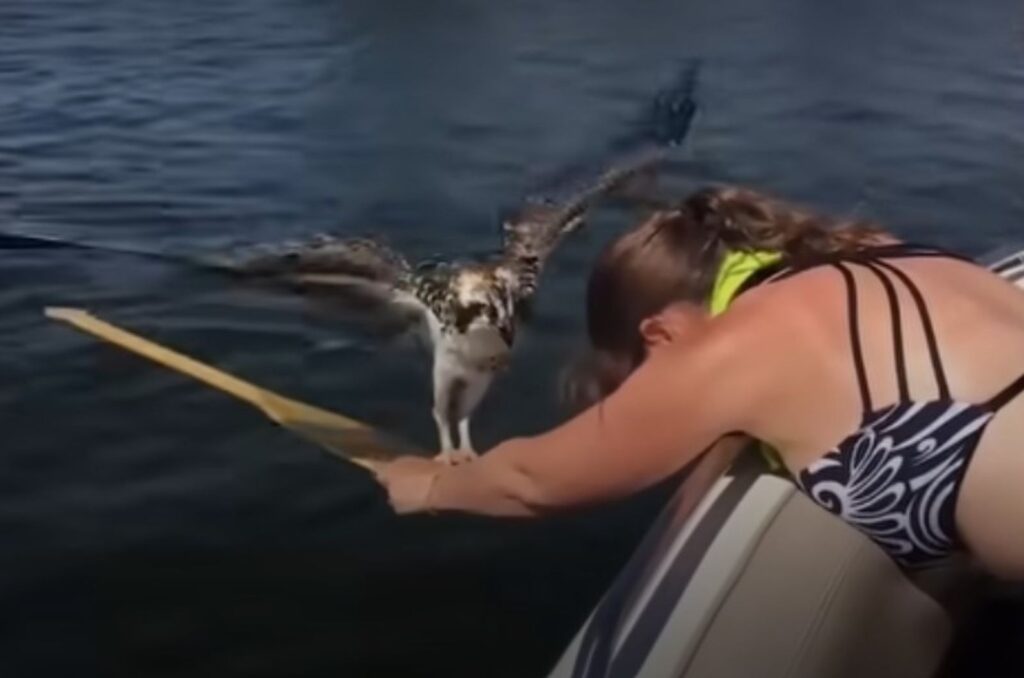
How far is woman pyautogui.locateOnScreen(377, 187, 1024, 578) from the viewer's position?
6.23ft

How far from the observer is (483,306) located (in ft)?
11.3

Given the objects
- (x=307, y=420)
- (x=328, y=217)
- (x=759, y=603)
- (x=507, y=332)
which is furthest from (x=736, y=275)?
(x=328, y=217)

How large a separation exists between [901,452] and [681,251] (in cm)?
37

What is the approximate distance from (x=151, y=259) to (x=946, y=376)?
3.58 m

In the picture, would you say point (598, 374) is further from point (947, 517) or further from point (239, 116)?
point (239, 116)

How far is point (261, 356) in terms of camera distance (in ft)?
14.1

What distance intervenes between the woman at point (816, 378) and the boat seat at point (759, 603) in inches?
1.7

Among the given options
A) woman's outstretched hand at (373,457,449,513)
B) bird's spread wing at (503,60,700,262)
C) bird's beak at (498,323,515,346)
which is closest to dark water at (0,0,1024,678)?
bird's spread wing at (503,60,700,262)

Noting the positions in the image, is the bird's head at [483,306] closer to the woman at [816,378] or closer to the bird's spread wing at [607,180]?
the bird's spread wing at [607,180]

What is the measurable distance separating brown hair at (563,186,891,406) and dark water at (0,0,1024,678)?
1089 mm

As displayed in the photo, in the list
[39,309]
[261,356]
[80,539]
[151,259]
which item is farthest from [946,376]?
[151,259]

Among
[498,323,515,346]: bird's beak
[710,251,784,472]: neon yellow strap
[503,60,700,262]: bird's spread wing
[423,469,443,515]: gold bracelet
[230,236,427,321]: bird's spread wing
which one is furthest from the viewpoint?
[503,60,700,262]: bird's spread wing

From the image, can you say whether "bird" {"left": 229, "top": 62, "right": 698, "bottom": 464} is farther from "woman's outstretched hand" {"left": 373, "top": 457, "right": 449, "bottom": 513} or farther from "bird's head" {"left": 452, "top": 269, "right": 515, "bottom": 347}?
"woman's outstretched hand" {"left": 373, "top": 457, "right": 449, "bottom": 513}

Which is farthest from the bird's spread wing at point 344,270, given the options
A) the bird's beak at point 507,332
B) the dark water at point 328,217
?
the bird's beak at point 507,332
